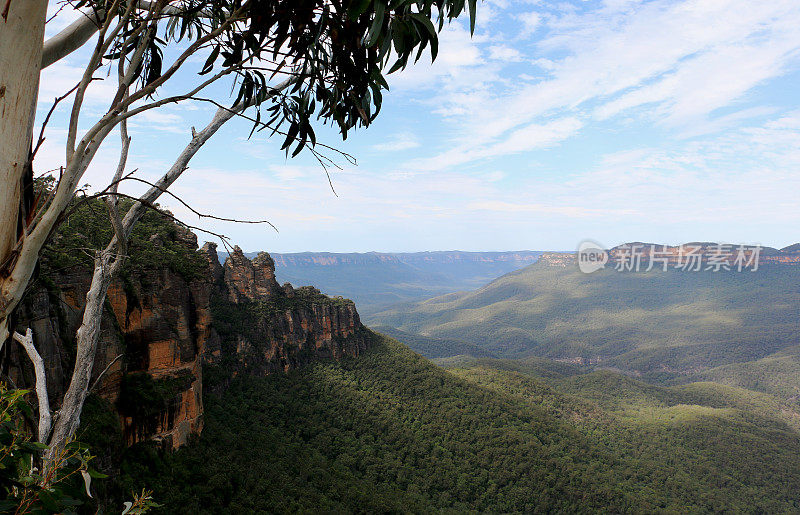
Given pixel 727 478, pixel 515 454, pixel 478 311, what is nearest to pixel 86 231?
pixel 515 454

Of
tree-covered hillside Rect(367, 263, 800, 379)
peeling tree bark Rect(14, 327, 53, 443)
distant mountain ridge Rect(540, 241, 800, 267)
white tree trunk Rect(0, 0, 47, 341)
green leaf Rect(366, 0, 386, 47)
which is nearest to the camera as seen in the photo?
white tree trunk Rect(0, 0, 47, 341)

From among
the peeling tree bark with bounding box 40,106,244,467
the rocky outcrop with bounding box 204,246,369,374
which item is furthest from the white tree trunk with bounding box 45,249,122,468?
the rocky outcrop with bounding box 204,246,369,374

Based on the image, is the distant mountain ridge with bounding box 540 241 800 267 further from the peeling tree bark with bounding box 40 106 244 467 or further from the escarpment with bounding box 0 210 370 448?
the peeling tree bark with bounding box 40 106 244 467

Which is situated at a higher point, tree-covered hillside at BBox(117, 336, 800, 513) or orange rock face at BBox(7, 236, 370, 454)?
orange rock face at BBox(7, 236, 370, 454)

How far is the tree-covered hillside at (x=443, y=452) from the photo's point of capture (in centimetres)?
1769

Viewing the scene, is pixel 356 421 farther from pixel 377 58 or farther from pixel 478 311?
pixel 478 311

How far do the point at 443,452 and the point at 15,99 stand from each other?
34484 mm

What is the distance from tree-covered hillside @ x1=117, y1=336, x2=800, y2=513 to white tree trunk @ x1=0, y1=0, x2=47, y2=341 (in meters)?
15.3

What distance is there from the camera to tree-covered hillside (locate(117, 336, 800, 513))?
17.7 meters

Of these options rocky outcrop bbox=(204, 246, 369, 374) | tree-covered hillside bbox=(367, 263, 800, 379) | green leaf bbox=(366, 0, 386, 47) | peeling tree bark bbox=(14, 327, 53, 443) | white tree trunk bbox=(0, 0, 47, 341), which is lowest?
tree-covered hillside bbox=(367, 263, 800, 379)

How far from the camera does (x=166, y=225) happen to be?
1869cm

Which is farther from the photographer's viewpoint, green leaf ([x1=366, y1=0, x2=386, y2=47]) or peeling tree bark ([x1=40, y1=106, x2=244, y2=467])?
A: peeling tree bark ([x1=40, y1=106, x2=244, y2=467])

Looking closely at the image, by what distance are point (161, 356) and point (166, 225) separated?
22.0 feet

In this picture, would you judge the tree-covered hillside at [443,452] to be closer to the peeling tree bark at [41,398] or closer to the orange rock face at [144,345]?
the orange rock face at [144,345]
